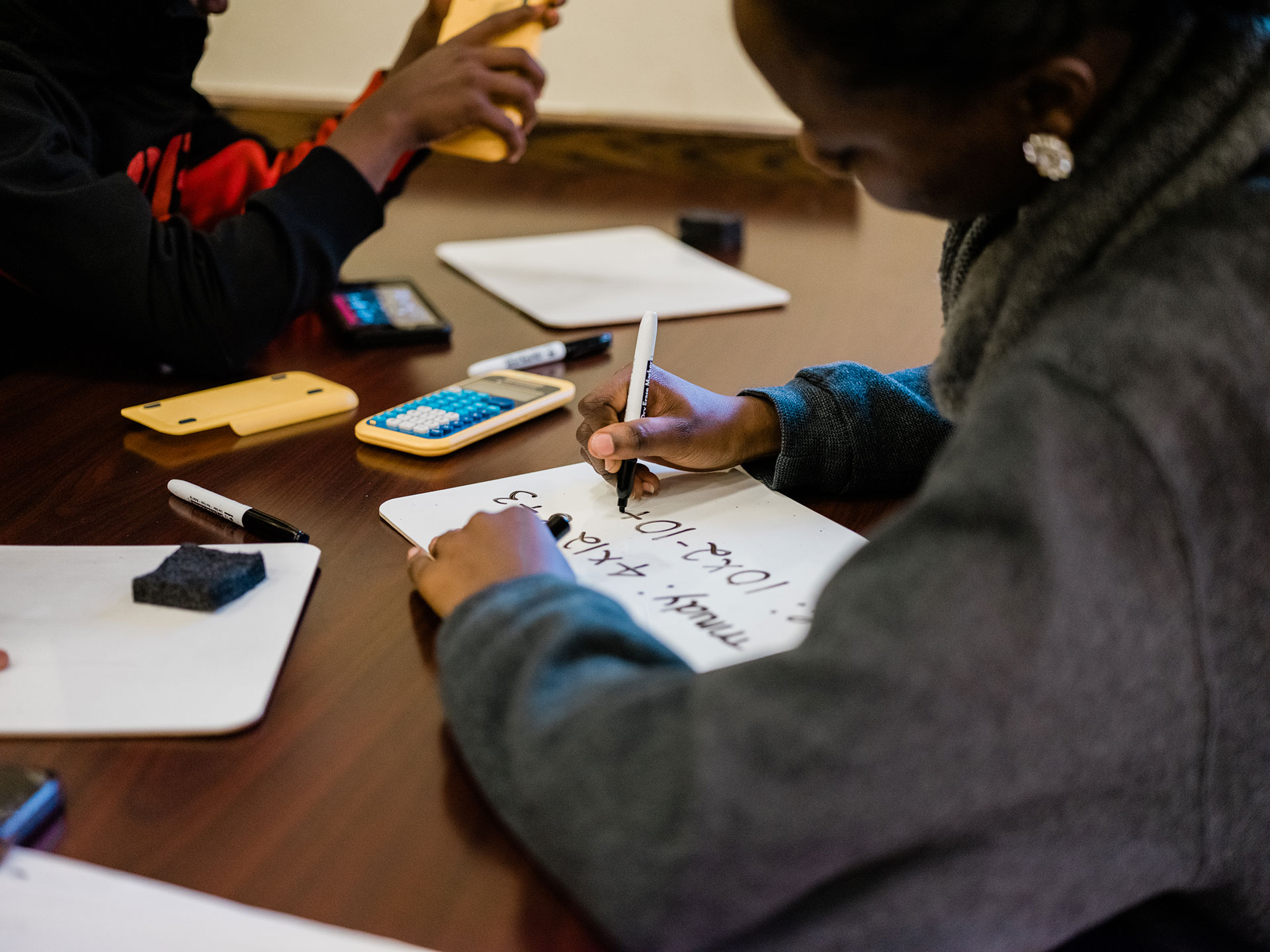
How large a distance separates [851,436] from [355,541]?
31 cm

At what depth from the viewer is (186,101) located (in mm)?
1052

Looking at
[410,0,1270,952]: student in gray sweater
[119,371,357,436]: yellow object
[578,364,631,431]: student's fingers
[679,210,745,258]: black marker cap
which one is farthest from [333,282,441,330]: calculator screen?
[410,0,1270,952]: student in gray sweater

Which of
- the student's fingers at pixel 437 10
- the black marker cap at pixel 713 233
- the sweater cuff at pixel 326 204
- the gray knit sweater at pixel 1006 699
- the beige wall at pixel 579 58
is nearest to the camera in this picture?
the gray knit sweater at pixel 1006 699

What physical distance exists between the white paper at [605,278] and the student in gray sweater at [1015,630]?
0.62 meters

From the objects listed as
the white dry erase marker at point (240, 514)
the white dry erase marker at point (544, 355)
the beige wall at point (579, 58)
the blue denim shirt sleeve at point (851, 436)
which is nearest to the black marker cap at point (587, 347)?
the white dry erase marker at point (544, 355)

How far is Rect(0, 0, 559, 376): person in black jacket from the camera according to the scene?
813 mm

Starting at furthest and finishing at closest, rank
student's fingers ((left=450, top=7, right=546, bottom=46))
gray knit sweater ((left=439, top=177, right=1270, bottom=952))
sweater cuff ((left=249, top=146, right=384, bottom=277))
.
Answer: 1. student's fingers ((left=450, top=7, right=546, bottom=46))
2. sweater cuff ((left=249, top=146, right=384, bottom=277))
3. gray knit sweater ((left=439, top=177, right=1270, bottom=952))

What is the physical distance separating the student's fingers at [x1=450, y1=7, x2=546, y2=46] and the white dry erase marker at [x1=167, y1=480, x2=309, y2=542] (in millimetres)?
514

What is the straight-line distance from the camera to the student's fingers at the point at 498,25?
3.21 ft

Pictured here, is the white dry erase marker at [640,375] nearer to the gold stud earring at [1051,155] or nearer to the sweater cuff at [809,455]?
the sweater cuff at [809,455]

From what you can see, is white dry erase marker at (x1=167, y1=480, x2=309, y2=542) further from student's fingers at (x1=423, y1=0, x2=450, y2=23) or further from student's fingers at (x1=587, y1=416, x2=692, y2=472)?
student's fingers at (x1=423, y1=0, x2=450, y2=23)

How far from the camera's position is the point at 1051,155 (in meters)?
0.41

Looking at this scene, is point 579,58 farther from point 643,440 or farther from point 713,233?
point 643,440

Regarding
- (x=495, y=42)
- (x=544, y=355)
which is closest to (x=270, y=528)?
(x=544, y=355)
